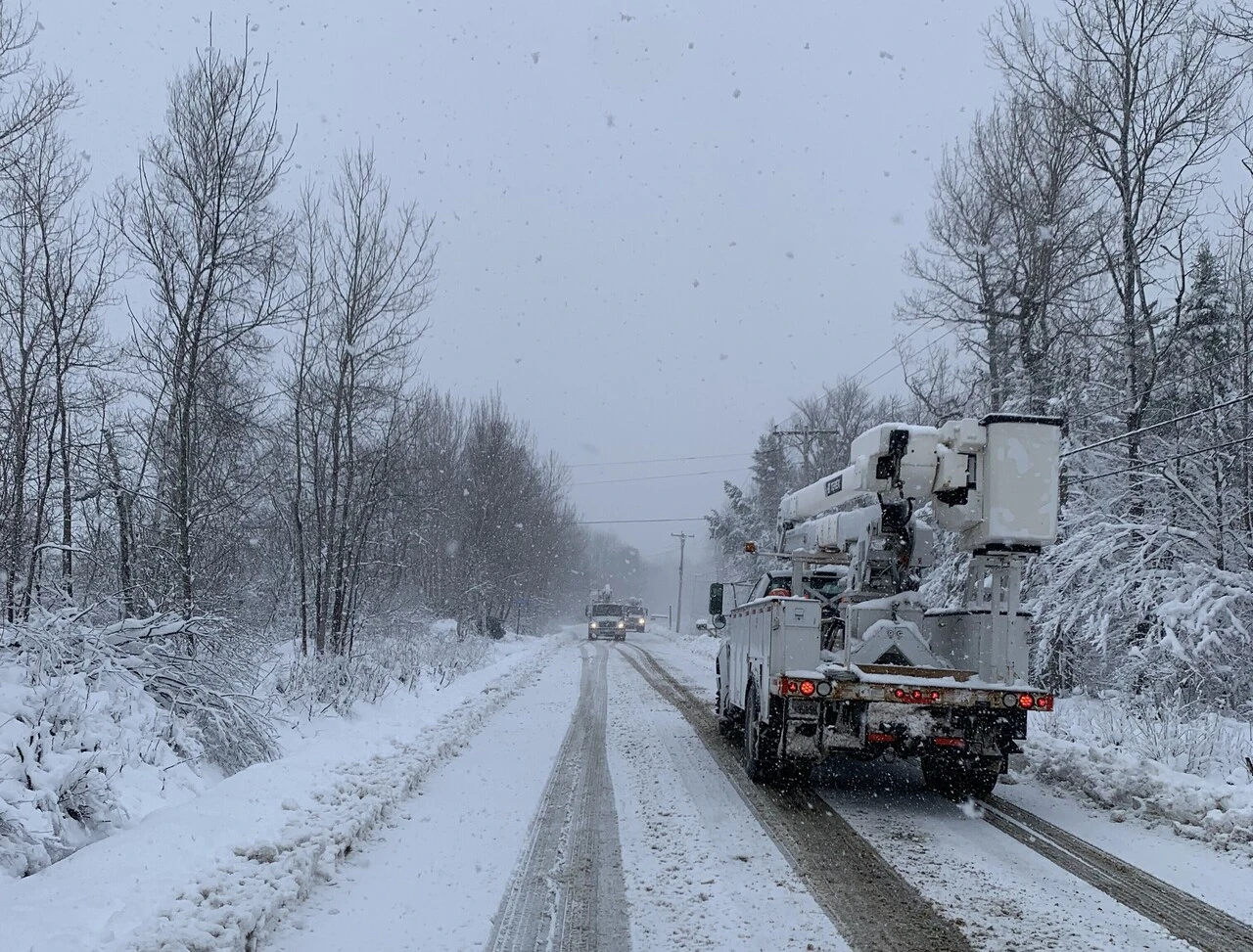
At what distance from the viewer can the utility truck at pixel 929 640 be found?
316 inches

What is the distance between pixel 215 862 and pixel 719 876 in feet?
9.73

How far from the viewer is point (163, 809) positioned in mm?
6258

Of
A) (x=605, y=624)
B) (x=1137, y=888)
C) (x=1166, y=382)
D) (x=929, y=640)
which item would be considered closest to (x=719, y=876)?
(x=1137, y=888)

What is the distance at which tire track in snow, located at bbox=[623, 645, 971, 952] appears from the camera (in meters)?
4.98

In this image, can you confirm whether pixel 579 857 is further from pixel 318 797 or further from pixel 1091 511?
pixel 1091 511

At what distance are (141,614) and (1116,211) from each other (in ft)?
59.6

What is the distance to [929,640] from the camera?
969 centimetres

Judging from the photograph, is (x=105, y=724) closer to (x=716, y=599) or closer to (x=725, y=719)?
(x=725, y=719)

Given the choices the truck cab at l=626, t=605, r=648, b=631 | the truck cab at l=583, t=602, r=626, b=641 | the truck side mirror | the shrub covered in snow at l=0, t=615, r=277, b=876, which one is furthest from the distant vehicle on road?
the shrub covered in snow at l=0, t=615, r=277, b=876

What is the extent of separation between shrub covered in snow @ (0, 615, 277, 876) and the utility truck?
4819 millimetres

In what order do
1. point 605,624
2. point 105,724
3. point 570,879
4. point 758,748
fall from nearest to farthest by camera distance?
1. point 570,879
2. point 105,724
3. point 758,748
4. point 605,624

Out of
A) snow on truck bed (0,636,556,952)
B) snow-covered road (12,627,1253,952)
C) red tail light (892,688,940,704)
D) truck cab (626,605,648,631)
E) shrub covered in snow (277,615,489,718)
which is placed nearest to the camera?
snow on truck bed (0,636,556,952)

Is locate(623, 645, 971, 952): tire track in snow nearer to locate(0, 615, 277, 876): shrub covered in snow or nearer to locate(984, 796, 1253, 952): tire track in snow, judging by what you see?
locate(984, 796, 1253, 952): tire track in snow

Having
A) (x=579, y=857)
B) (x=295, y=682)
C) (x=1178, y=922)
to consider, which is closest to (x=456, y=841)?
(x=579, y=857)
